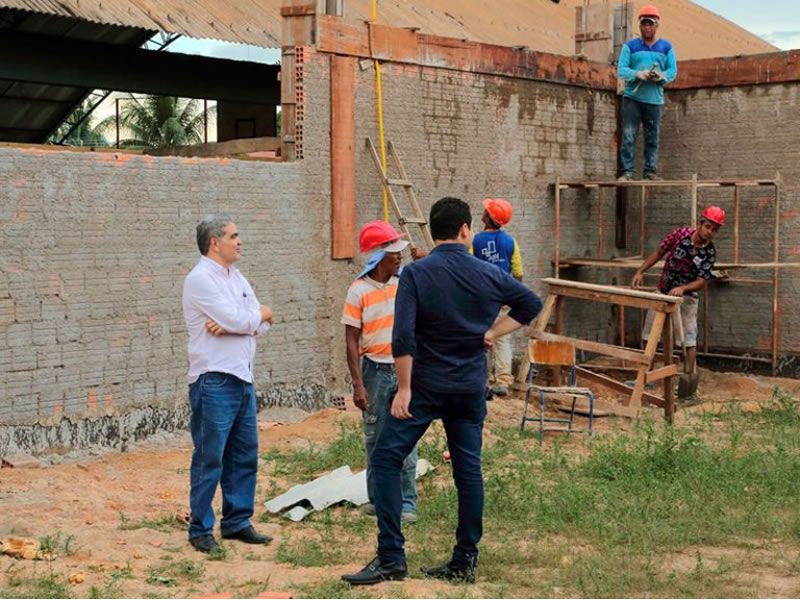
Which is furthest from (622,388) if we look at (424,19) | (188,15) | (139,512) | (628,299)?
(424,19)

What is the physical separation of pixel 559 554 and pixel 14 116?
15277mm

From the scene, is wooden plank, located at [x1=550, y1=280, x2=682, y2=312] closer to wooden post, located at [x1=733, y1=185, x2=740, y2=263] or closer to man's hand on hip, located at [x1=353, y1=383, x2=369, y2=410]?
wooden post, located at [x1=733, y1=185, x2=740, y2=263]

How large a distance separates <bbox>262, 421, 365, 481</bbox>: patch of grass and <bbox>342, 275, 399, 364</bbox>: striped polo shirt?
1.95 meters

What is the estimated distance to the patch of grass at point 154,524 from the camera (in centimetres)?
725

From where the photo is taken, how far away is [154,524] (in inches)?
289

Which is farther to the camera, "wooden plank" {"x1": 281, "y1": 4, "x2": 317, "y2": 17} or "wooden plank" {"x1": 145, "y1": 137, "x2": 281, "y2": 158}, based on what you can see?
"wooden plank" {"x1": 145, "y1": 137, "x2": 281, "y2": 158}

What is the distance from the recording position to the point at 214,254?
665 cm

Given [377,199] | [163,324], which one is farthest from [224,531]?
[377,199]

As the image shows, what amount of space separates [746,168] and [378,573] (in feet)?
33.1

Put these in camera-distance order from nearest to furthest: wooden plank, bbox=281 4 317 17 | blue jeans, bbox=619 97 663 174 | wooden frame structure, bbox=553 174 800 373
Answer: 1. wooden plank, bbox=281 4 317 17
2. wooden frame structure, bbox=553 174 800 373
3. blue jeans, bbox=619 97 663 174

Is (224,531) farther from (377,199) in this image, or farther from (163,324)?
(377,199)

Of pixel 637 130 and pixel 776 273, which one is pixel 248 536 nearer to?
pixel 776 273

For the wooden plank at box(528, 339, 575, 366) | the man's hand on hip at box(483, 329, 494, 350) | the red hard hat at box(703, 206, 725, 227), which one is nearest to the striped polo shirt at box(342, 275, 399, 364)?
the man's hand on hip at box(483, 329, 494, 350)

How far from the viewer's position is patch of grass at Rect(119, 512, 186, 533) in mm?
7250
